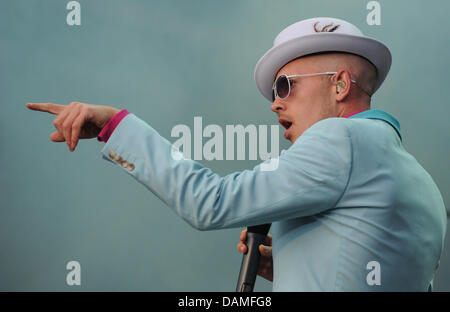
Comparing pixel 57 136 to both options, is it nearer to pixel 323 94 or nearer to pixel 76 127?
pixel 76 127

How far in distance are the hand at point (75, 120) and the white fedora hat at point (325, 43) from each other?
2.35 feet

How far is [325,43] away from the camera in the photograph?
1277 millimetres

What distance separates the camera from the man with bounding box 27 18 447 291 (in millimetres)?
805

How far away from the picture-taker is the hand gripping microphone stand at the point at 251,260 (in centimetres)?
118

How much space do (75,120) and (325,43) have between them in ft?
2.79

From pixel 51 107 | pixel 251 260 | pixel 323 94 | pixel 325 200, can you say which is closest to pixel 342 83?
pixel 323 94

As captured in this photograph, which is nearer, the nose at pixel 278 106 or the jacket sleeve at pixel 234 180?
the jacket sleeve at pixel 234 180

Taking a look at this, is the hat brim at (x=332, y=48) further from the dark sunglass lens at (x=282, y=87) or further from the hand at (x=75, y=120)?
the hand at (x=75, y=120)

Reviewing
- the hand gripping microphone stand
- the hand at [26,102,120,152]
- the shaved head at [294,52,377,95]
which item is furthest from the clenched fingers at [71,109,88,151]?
the shaved head at [294,52,377,95]

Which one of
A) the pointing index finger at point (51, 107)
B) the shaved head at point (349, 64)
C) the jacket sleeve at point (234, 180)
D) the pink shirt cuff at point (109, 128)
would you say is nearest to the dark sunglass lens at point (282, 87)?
the shaved head at point (349, 64)

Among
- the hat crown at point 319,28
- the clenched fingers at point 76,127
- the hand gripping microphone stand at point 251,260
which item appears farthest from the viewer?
the hat crown at point 319,28

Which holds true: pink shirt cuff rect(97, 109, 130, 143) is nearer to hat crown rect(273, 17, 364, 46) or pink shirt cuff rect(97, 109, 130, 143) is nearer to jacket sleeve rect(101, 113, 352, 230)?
jacket sleeve rect(101, 113, 352, 230)

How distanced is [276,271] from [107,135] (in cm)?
54
